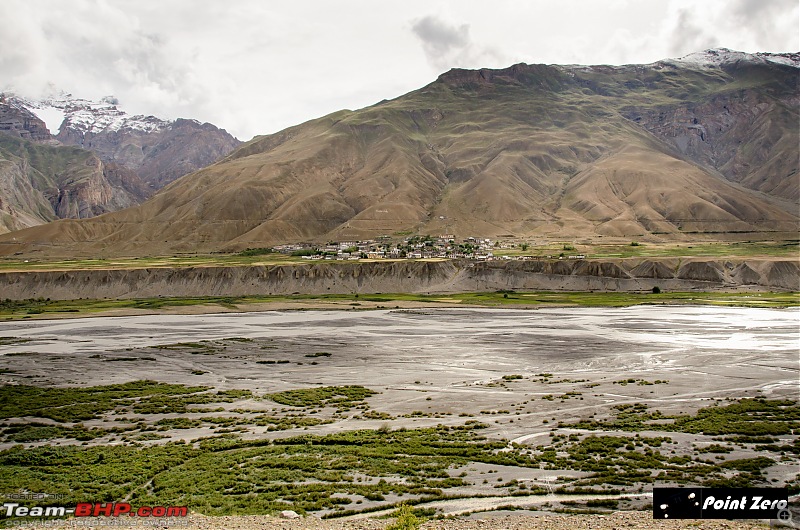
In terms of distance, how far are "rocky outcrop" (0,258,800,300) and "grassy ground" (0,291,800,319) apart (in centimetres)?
514

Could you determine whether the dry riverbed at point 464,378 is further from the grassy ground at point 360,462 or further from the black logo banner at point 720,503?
the black logo banner at point 720,503

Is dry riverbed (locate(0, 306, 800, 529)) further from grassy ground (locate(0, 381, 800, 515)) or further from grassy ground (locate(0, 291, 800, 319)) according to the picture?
grassy ground (locate(0, 291, 800, 319))

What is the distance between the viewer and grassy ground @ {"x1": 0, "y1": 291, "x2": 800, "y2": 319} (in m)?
108

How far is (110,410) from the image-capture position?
4144 cm

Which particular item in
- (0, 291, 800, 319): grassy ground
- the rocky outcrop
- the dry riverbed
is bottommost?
the dry riverbed

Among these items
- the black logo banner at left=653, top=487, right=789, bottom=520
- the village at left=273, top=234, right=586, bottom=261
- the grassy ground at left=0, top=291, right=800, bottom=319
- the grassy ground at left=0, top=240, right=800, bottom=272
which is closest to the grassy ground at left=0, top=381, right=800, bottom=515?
the black logo banner at left=653, top=487, right=789, bottom=520

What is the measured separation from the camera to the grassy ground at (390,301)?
108m

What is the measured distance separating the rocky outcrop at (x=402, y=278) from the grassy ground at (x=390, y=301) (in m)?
5.14

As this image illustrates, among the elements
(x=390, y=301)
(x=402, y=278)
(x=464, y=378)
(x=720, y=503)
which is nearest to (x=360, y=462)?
(x=720, y=503)

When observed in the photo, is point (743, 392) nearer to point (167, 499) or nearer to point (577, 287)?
point (167, 499)

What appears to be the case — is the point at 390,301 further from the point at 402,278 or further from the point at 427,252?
the point at 427,252

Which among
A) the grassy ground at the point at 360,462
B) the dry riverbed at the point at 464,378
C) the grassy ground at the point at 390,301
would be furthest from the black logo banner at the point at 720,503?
the grassy ground at the point at 390,301

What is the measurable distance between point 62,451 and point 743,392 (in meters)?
48.7

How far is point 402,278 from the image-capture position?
445 ft
